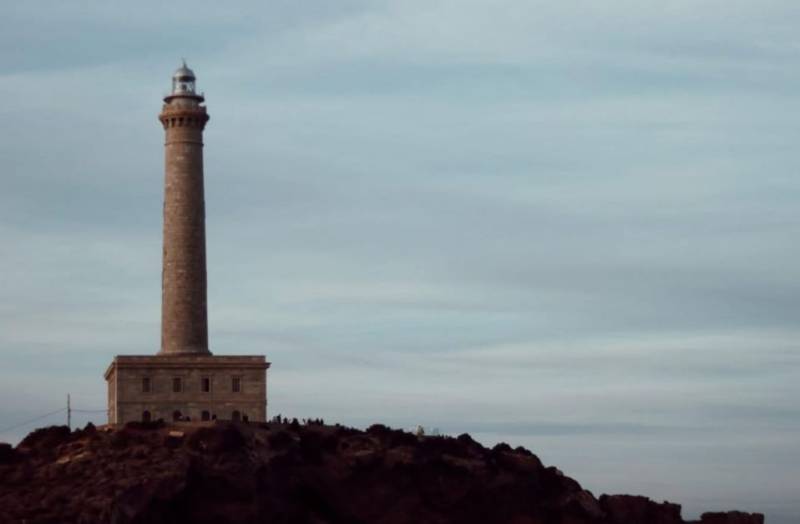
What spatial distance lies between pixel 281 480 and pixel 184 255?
41.3 m

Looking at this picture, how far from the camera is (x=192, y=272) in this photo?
10850 centimetres

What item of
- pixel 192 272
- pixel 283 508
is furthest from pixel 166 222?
pixel 283 508

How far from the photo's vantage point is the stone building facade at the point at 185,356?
10731 cm

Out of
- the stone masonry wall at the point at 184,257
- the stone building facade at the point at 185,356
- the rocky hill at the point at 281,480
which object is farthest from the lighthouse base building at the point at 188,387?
the rocky hill at the point at 281,480

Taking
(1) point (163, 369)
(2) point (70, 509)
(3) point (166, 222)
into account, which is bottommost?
(2) point (70, 509)

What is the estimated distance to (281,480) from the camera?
68.8m

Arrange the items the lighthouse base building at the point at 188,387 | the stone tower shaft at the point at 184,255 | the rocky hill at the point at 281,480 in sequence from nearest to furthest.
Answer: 1. the rocky hill at the point at 281,480
2. the lighthouse base building at the point at 188,387
3. the stone tower shaft at the point at 184,255

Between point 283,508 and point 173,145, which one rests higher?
point 173,145

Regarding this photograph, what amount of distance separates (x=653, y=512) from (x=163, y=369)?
3415cm

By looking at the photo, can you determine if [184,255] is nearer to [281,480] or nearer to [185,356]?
[185,356]

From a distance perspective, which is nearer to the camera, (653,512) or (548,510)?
(548,510)

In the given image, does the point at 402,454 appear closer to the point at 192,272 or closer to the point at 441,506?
the point at 441,506

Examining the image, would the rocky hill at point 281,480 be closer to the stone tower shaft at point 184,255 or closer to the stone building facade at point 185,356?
the stone building facade at point 185,356

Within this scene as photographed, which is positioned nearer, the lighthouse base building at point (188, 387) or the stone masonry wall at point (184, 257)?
the lighthouse base building at point (188, 387)
